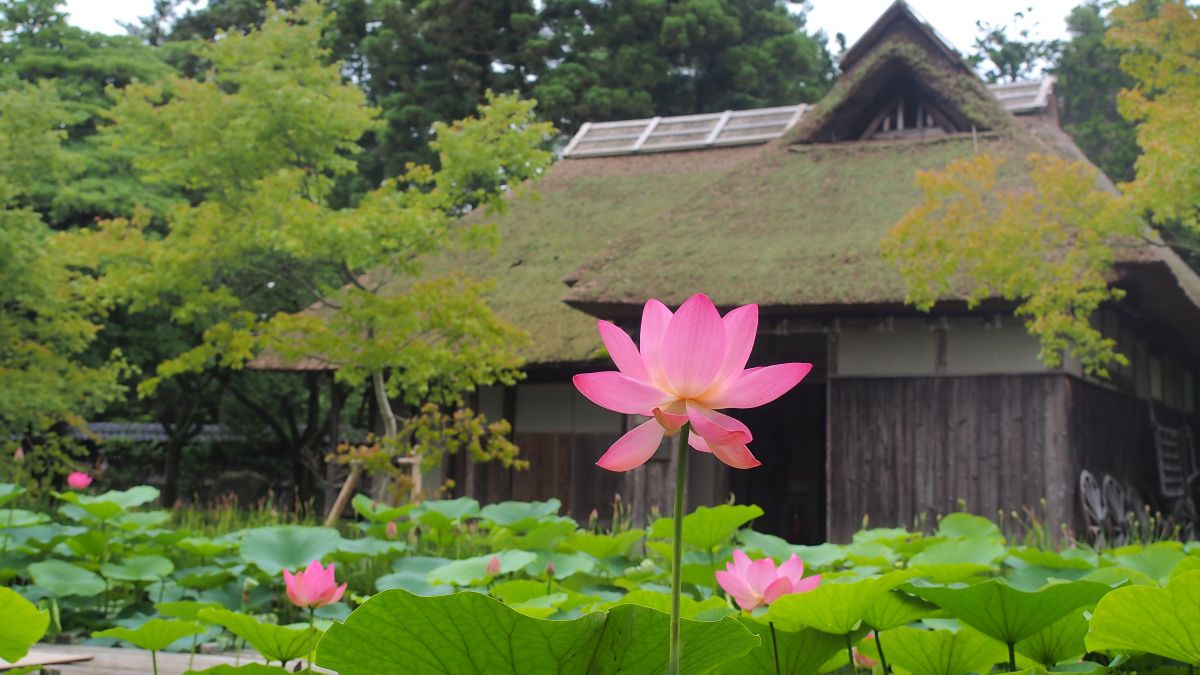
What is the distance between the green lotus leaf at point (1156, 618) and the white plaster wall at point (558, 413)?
30.0ft

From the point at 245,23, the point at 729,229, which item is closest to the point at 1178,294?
the point at 729,229

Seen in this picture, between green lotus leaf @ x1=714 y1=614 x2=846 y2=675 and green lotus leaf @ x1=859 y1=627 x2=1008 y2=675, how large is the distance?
107 mm

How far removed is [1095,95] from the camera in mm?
18094

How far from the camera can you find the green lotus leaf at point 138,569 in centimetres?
341

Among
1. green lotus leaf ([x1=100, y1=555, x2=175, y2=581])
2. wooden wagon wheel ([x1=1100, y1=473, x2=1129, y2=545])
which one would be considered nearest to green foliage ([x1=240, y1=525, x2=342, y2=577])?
green lotus leaf ([x1=100, y1=555, x2=175, y2=581])

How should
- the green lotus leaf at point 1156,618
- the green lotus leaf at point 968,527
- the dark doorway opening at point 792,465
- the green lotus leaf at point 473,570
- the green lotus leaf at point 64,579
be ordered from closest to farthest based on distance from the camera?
the green lotus leaf at point 1156,618 < the green lotus leaf at point 473,570 < the green lotus leaf at point 968,527 < the green lotus leaf at point 64,579 < the dark doorway opening at point 792,465

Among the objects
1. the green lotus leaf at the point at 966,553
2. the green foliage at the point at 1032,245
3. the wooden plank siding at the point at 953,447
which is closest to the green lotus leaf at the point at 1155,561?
the green lotus leaf at the point at 966,553

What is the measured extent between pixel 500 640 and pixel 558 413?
9.70 m

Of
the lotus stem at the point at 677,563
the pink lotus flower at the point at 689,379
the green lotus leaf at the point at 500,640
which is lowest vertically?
the green lotus leaf at the point at 500,640

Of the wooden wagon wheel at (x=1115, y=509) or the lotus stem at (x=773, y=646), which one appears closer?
the lotus stem at (x=773, y=646)

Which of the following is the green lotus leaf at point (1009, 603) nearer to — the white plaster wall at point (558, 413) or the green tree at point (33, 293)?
the white plaster wall at point (558, 413)

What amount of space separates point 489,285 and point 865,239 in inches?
117

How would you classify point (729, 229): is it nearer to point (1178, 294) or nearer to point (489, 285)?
point (489, 285)

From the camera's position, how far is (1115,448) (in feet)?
32.2
